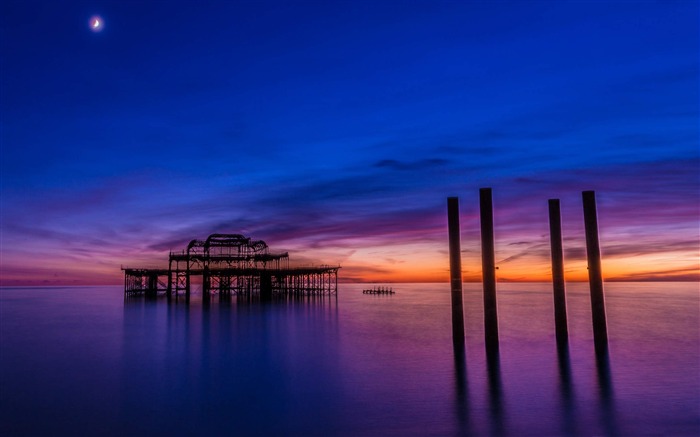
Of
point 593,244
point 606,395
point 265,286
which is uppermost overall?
point 593,244

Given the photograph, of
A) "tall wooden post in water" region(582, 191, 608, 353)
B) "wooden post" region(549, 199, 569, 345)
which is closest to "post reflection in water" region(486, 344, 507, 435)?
"wooden post" region(549, 199, 569, 345)

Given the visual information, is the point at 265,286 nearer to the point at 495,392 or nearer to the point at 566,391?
the point at 495,392

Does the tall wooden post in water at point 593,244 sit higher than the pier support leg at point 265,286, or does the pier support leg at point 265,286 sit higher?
the tall wooden post in water at point 593,244

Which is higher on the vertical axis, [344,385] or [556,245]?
[556,245]

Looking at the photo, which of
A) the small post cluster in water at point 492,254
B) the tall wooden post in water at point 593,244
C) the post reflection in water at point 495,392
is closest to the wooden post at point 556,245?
the small post cluster in water at point 492,254

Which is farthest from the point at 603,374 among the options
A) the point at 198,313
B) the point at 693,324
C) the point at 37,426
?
the point at 198,313

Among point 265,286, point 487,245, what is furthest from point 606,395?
point 265,286

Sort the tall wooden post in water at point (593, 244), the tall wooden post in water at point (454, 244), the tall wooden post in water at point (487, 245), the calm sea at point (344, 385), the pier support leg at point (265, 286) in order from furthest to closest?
the pier support leg at point (265, 286)
the tall wooden post in water at point (454, 244)
the tall wooden post in water at point (593, 244)
the tall wooden post in water at point (487, 245)
the calm sea at point (344, 385)

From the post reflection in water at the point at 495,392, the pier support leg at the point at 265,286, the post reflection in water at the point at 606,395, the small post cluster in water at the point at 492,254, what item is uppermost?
the small post cluster in water at the point at 492,254

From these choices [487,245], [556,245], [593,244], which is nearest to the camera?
[487,245]

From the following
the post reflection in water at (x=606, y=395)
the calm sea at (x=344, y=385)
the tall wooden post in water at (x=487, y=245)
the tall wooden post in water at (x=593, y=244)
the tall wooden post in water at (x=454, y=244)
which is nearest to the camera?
the post reflection in water at (x=606, y=395)

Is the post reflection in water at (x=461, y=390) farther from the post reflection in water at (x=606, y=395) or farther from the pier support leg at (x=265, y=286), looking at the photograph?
the pier support leg at (x=265, y=286)

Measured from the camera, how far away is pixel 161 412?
11977 millimetres

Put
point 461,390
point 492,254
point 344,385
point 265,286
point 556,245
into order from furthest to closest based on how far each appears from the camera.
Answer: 1. point 265,286
2. point 556,245
3. point 492,254
4. point 344,385
5. point 461,390
